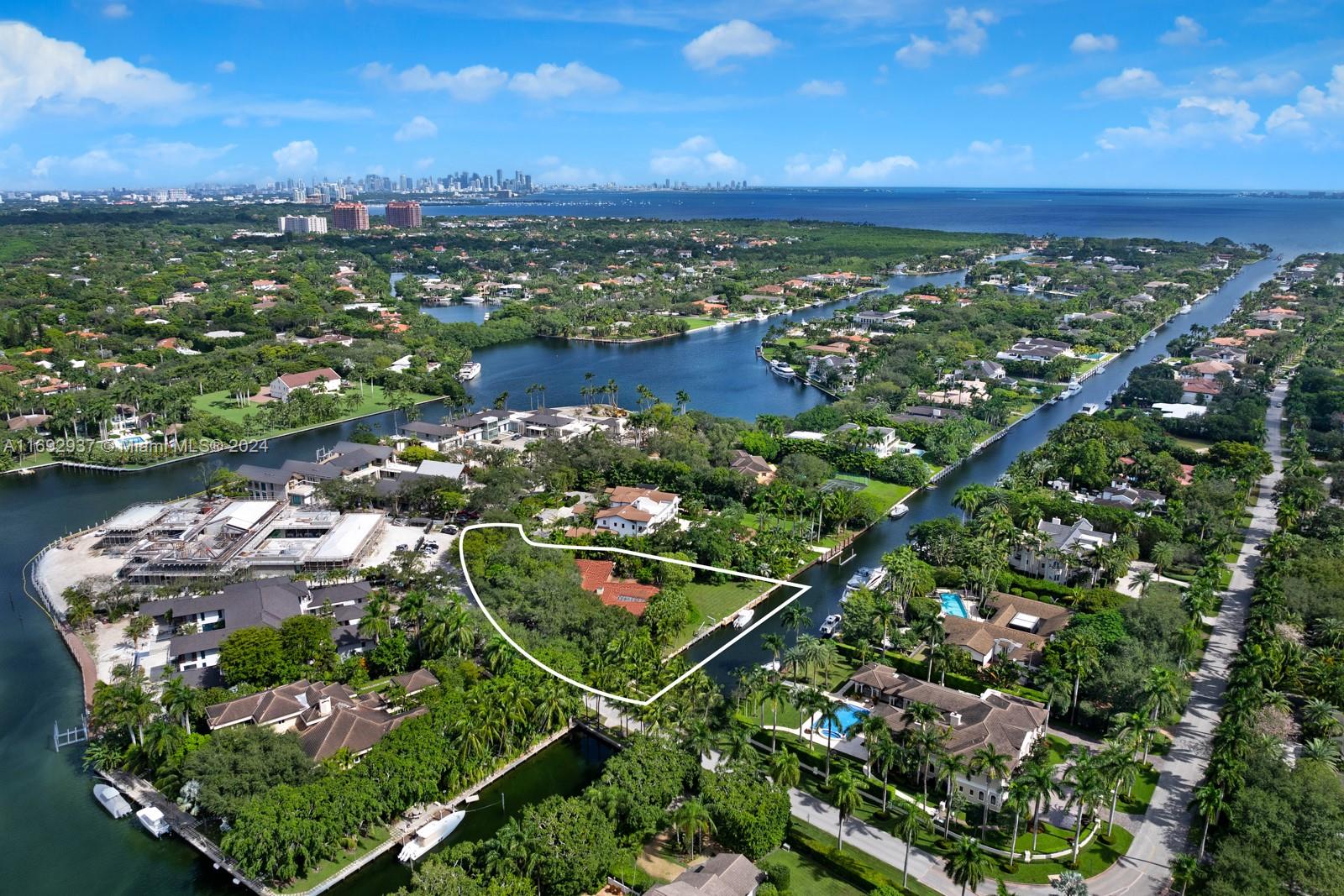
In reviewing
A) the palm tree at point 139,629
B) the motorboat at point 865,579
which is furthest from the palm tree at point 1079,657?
the palm tree at point 139,629

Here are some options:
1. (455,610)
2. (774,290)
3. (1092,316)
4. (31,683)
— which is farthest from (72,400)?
(1092,316)

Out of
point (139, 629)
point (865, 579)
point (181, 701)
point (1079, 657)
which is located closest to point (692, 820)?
point (1079, 657)

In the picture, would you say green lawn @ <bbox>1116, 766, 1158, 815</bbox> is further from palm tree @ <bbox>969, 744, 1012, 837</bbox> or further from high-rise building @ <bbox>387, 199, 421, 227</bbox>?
high-rise building @ <bbox>387, 199, 421, 227</bbox>

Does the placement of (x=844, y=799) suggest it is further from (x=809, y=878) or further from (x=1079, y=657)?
(x=1079, y=657)

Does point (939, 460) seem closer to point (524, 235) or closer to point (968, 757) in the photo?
point (968, 757)

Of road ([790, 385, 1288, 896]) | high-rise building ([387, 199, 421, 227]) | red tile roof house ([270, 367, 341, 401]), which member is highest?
high-rise building ([387, 199, 421, 227])

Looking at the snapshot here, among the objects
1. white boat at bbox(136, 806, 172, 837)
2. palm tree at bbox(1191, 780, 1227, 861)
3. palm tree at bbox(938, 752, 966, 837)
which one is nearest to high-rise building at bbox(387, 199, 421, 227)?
white boat at bbox(136, 806, 172, 837)

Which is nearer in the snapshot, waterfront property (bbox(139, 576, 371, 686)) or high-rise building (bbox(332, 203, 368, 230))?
waterfront property (bbox(139, 576, 371, 686))
